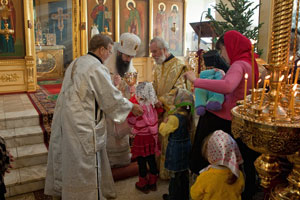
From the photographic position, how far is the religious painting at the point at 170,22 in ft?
29.3

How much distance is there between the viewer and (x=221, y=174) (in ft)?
6.53

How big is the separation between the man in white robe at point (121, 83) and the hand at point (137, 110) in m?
0.80


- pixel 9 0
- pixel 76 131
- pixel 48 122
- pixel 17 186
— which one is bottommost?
pixel 17 186

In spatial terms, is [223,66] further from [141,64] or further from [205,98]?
[141,64]

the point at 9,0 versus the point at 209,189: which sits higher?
the point at 9,0

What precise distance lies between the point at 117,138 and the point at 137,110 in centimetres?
106

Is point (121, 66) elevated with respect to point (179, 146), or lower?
elevated

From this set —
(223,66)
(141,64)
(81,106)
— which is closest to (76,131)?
(81,106)

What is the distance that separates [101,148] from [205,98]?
3.67ft

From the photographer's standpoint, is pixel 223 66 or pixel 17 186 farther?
pixel 17 186

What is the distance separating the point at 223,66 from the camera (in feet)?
9.52

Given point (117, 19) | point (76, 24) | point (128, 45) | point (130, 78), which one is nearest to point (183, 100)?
point (130, 78)

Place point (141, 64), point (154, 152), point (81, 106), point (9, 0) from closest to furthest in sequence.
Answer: point (81, 106)
point (154, 152)
point (9, 0)
point (141, 64)

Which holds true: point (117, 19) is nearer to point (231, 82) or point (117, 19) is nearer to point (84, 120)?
point (84, 120)
